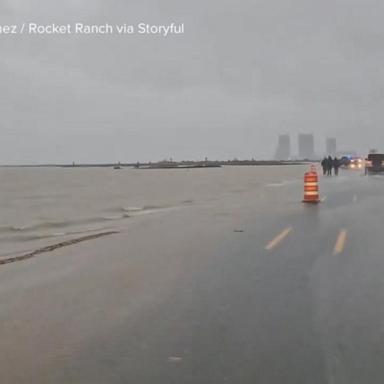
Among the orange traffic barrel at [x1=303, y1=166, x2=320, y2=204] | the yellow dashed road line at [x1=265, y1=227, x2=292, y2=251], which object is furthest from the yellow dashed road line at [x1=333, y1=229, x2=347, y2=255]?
the orange traffic barrel at [x1=303, y1=166, x2=320, y2=204]

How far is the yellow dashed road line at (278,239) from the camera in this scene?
40.5 ft

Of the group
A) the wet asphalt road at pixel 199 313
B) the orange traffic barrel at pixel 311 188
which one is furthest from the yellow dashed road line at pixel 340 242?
the orange traffic barrel at pixel 311 188

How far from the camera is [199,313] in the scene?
6875mm

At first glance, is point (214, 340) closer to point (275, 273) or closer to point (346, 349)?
point (346, 349)

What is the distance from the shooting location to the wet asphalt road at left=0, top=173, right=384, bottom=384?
16.6 feet

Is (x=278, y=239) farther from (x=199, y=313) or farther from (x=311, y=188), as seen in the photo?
(x=311, y=188)

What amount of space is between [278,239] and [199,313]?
22.6 ft

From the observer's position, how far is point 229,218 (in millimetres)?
19375

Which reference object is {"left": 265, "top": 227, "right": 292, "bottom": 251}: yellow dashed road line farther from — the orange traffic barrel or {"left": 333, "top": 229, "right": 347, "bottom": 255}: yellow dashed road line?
the orange traffic barrel

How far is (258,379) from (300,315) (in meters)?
2.09

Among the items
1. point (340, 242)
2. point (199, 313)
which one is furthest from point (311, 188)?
point (199, 313)

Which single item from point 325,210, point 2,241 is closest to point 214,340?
point 2,241

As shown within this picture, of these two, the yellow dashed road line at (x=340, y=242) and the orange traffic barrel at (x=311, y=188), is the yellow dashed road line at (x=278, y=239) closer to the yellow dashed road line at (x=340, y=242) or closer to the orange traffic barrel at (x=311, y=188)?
the yellow dashed road line at (x=340, y=242)

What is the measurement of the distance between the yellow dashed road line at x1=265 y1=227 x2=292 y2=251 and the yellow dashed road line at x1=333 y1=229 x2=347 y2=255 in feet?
4.16
